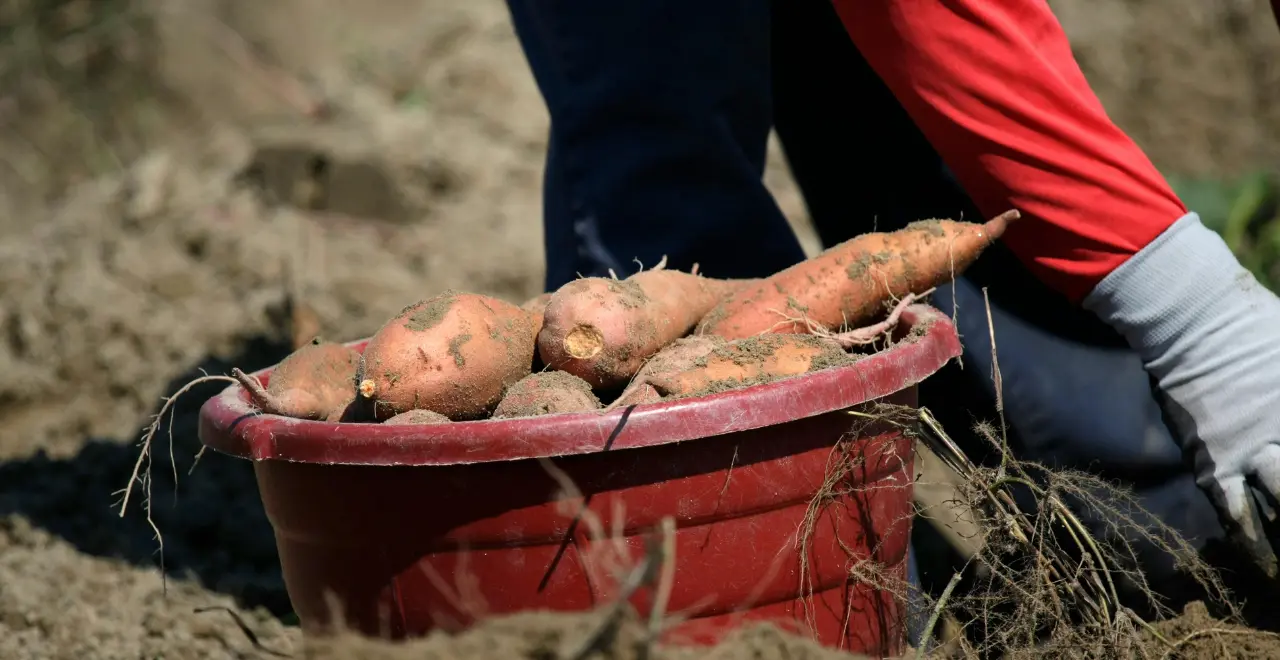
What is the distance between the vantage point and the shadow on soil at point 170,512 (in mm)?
2451

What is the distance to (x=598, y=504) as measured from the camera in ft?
4.75

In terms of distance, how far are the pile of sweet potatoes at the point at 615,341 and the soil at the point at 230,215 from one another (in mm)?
354

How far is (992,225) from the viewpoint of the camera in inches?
68.4

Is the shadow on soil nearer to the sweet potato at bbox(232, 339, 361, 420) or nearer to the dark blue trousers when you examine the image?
the sweet potato at bbox(232, 339, 361, 420)

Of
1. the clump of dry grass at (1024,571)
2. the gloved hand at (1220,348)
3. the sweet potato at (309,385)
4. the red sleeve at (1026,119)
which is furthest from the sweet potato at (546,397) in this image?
the gloved hand at (1220,348)

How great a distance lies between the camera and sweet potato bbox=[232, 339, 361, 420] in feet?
5.68

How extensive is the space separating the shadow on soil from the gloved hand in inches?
67.2

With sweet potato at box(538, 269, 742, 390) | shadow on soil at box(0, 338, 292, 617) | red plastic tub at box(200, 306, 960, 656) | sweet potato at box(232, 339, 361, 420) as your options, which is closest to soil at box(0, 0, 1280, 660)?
shadow on soil at box(0, 338, 292, 617)

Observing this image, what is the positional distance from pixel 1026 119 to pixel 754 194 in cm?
84

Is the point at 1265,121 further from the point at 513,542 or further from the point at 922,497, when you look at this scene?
the point at 513,542

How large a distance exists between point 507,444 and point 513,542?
0.50ft

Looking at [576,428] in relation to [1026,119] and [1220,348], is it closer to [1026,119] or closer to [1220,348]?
[1026,119]

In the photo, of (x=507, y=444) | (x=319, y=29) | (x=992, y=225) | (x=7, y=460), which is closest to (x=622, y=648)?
(x=507, y=444)

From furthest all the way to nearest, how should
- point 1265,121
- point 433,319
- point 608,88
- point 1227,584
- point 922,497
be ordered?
1. point 1265,121
2. point 922,497
3. point 608,88
4. point 1227,584
5. point 433,319
